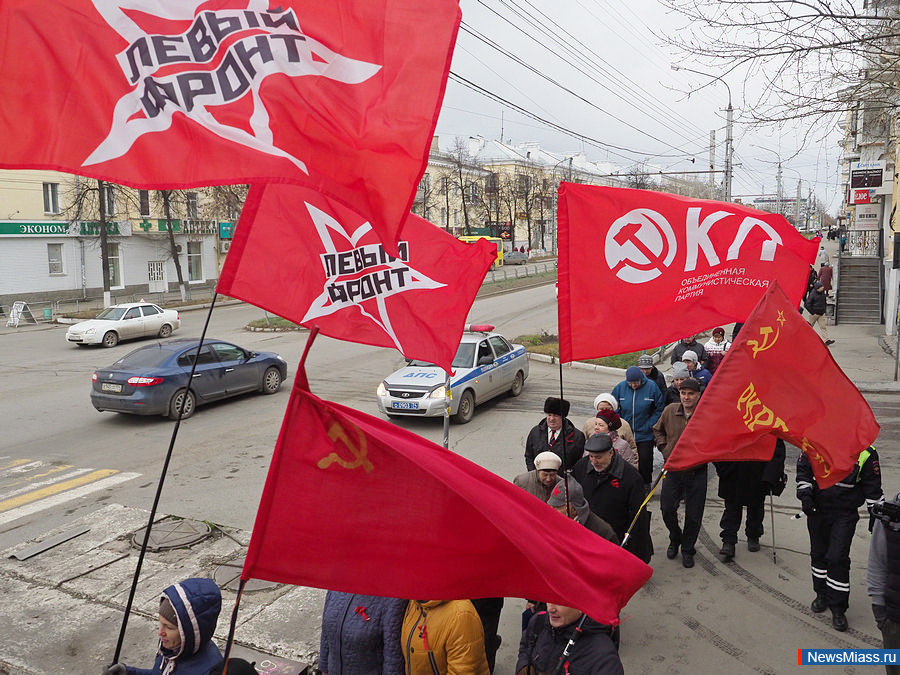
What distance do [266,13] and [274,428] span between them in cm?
1127

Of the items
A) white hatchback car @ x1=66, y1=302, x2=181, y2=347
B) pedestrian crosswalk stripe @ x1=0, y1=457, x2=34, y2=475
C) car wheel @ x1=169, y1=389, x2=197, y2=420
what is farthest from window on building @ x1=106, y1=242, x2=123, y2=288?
pedestrian crosswalk stripe @ x1=0, y1=457, x2=34, y2=475

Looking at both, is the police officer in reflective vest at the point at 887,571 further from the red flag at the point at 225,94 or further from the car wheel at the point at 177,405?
the car wheel at the point at 177,405

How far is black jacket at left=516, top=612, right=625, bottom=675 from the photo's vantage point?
3.83 m

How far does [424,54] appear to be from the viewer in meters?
3.41

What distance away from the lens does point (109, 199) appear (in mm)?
41500

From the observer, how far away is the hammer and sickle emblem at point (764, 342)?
522cm

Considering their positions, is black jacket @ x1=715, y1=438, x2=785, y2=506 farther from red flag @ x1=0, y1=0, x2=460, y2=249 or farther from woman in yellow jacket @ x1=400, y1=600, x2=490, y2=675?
red flag @ x1=0, y1=0, x2=460, y2=249

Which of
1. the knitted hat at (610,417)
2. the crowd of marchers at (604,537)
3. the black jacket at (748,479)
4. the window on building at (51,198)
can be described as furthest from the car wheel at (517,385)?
the window on building at (51,198)

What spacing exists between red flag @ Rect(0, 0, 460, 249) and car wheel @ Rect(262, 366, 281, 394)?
1392 centimetres

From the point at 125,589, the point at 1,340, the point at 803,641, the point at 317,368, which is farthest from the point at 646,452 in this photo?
the point at 1,340

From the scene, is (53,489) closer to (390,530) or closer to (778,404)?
(390,530)

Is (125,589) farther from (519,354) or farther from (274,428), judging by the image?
(519,354)

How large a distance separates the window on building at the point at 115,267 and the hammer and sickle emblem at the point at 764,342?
150 feet

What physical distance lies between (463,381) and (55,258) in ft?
118
